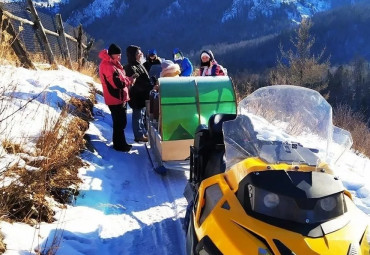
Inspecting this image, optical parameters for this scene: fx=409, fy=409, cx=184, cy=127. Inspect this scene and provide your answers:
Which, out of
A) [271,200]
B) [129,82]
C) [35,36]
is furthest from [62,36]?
[271,200]

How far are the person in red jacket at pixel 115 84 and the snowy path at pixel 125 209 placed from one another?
512 mm

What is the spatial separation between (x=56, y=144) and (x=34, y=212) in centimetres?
101

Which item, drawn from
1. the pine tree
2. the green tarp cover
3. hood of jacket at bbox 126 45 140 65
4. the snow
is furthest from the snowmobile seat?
the pine tree

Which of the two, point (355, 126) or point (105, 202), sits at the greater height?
point (105, 202)

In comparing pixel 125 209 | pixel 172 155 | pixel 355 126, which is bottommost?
pixel 355 126

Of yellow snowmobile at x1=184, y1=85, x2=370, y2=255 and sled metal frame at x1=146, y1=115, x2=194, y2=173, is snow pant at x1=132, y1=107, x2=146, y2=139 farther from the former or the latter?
yellow snowmobile at x1=184, y1=85, x2=370, y2=255

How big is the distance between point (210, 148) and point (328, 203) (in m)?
1.77

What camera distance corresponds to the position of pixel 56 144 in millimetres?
4641

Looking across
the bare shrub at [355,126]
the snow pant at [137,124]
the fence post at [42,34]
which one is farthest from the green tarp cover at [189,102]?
the bare shrub at [355,126]

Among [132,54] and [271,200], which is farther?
[132,54]

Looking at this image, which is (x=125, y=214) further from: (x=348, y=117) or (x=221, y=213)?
(x=348, y=117)

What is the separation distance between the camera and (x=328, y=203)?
8.25 feet

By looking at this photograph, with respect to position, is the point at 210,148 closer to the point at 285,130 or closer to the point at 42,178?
the point at 285,130

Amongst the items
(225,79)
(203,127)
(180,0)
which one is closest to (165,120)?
(225,79)
